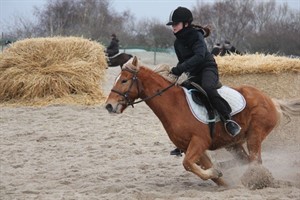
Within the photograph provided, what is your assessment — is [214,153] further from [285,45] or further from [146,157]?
[285,45]

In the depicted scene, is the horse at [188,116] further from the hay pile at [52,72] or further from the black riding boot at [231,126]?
the hay pile at [52,72]

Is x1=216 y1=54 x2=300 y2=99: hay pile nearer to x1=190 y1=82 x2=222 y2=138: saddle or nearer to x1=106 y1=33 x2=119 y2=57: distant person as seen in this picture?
x1=190 y1=82 x2=222 y2=138: saddle

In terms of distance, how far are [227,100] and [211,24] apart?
4775 cm

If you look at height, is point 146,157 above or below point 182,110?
below

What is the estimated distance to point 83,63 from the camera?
16391 millimetres

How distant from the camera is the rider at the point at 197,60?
22.5ft

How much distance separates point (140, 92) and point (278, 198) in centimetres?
210

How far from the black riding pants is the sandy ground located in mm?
929

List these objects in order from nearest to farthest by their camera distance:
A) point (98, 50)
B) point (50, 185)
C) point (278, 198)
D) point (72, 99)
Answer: point (278, 198) → point (50, 185) → point (72, 99) → point (98, 50)

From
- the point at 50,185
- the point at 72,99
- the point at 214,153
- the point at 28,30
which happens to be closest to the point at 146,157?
the point at 214,153

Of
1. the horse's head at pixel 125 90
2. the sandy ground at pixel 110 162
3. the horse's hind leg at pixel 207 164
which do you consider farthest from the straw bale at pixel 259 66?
the horse's head at pixel 125 90

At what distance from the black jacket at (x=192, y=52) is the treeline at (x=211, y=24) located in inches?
1379

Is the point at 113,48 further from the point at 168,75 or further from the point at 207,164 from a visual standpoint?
the point at 207,164

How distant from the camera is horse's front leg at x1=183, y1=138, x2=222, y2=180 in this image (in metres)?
6.52
